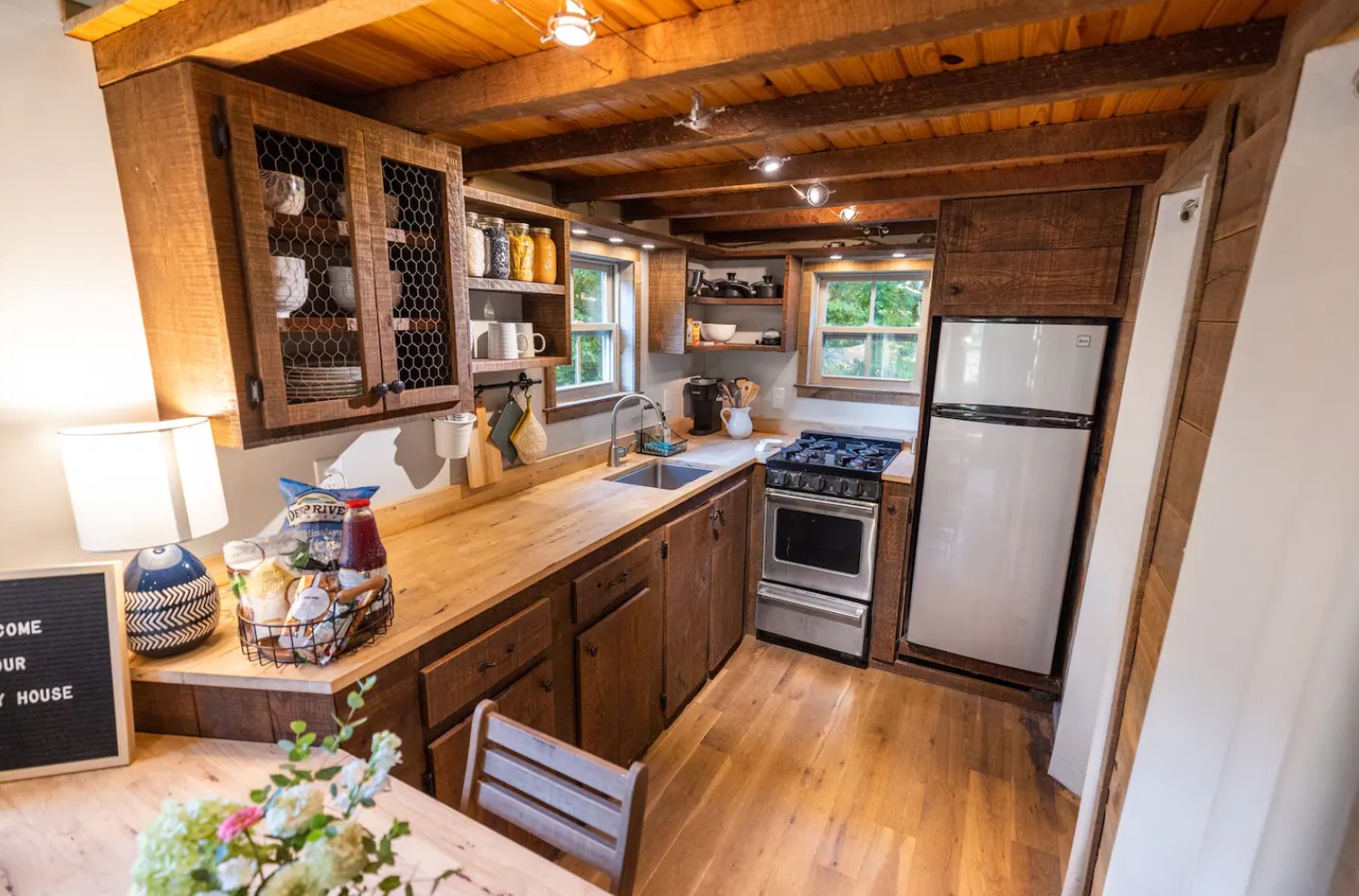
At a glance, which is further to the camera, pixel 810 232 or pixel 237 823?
pixel 810 232

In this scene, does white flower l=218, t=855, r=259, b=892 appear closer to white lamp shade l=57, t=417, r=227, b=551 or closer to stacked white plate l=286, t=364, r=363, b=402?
white lamp shade l=57, t=417, r=227, b=551

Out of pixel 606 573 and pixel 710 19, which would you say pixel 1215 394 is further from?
pixel 606 573

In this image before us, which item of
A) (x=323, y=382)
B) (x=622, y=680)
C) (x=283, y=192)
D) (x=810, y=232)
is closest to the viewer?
(x=283, y=192)

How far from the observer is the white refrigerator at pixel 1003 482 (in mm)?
2377

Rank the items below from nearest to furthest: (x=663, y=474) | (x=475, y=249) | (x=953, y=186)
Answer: (x=475, y=249), (x=953, y=186), (x=663, y=474)

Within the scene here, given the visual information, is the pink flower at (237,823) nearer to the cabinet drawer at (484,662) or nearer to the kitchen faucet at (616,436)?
the cabinet drawer at (484,662)

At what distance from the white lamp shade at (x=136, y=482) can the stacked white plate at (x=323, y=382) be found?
0.20m

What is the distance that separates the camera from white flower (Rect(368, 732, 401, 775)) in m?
0.56

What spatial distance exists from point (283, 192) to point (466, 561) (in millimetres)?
1004

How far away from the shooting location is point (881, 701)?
270cm

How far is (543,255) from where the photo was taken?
2.10 m

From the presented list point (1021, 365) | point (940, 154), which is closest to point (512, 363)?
point (940, 154)

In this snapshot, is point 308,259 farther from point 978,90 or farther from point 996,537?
point 996,537

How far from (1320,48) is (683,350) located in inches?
96.1
